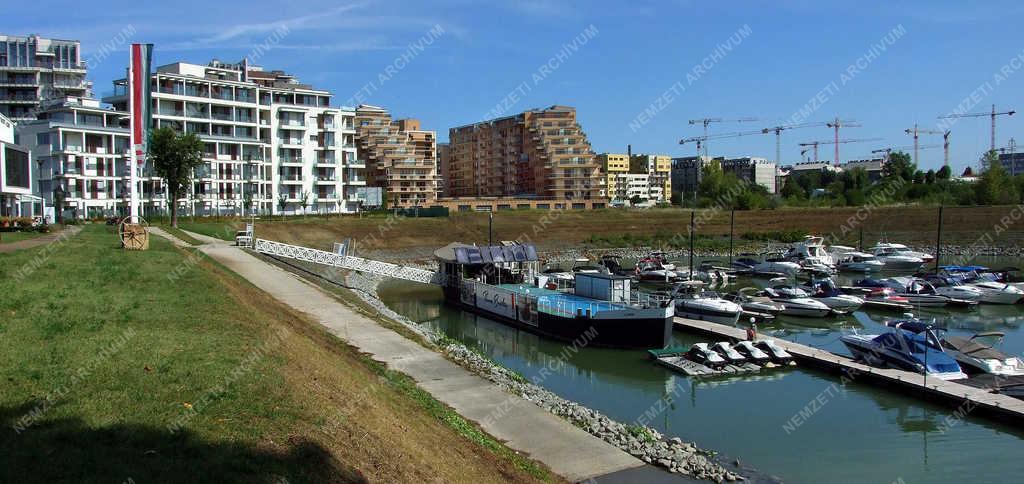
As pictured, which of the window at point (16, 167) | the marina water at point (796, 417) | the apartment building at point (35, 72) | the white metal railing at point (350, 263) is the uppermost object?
the apartment building at point (35, 72)

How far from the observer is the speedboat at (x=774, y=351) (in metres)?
30.0

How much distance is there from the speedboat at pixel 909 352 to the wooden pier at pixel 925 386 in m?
0.49

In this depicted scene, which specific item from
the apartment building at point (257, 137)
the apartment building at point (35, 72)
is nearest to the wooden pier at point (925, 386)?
the apartment building at point (257, 137)

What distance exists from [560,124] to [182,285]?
409 feet

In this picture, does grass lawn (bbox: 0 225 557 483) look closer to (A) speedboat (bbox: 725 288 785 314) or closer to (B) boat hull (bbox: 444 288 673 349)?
(B) boat hull (bbox: 444 288 673 349)

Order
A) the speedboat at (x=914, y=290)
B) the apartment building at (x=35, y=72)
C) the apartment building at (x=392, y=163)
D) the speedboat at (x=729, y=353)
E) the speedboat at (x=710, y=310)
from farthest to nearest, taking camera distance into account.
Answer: the apartment building at (x=392, y=163) → the apartment building at (x=35, y=72) → the speedboat at (x=914, y=290) → the speedboat at (x=710, y=310) → the speedboat at (x=729, y=353)

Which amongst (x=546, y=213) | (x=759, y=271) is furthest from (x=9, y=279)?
(x=546, y=213)

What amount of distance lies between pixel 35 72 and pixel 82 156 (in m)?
42.5

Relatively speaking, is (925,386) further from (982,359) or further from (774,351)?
(774,351)

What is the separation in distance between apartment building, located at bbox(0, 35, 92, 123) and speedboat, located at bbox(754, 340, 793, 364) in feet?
361

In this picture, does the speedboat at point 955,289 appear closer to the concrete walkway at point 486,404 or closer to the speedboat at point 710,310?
the speedboat at point 710,310

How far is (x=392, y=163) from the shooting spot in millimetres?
134750

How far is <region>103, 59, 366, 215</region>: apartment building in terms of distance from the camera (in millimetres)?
86625

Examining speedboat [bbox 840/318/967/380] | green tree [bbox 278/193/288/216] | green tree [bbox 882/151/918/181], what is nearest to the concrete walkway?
speedboat [bbox 840/318/967/380]
